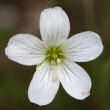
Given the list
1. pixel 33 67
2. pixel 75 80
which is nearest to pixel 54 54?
pixel 75 80

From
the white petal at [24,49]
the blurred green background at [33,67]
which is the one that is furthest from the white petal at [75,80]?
the blurred green background at [33,67]

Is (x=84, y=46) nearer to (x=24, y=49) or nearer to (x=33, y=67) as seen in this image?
(x=24, y=49)

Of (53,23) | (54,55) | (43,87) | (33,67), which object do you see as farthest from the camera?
(33,67)

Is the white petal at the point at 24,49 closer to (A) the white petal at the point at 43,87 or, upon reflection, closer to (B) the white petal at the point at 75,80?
(A) the white petal at the point at 43,87

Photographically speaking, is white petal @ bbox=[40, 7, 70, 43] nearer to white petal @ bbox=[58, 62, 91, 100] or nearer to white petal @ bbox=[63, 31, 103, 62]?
white petal @ bbox=[63, 31, 103, 62]

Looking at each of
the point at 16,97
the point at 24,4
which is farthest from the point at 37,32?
the point at 16,97

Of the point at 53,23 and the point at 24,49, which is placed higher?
the point at 53,23

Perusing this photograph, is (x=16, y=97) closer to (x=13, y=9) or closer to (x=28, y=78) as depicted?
(x=28, y=78)
